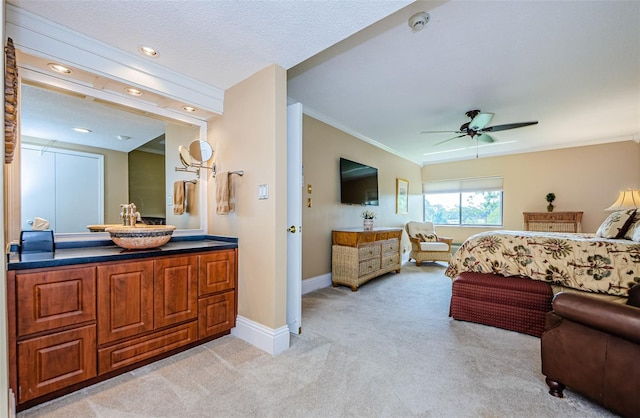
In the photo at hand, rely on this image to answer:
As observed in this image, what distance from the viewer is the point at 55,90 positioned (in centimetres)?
191

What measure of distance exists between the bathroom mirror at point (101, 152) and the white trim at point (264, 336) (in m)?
1.09

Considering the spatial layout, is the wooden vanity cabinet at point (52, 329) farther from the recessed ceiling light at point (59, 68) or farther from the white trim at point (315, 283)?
the white trim at point (315, 283)

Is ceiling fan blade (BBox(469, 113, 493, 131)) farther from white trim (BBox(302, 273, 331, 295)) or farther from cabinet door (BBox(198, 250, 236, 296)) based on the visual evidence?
cabinet door (BBox(198, 250, 236, 296))

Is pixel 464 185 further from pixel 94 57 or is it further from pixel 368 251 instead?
pixel 94 57

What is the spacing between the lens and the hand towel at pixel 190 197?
2662 mm

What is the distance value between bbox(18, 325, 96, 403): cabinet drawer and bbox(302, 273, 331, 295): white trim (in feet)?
7.55

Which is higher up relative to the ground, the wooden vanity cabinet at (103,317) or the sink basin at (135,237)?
the sink basin at (135,237)

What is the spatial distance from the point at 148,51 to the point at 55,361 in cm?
211

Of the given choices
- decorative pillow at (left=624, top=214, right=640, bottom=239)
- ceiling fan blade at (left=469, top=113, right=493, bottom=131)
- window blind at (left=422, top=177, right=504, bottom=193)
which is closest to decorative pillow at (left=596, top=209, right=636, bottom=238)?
decorative pillow at (left=624, top=214, right=640, bottom=239)

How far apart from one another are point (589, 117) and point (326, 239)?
14.0 ft

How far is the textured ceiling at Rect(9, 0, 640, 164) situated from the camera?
163 cm

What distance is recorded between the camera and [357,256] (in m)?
3.70

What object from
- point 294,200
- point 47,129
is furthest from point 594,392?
point 47,129

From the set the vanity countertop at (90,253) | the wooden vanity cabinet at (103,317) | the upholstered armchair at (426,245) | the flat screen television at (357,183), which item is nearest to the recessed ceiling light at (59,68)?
the vanity countertop at (90,253)
